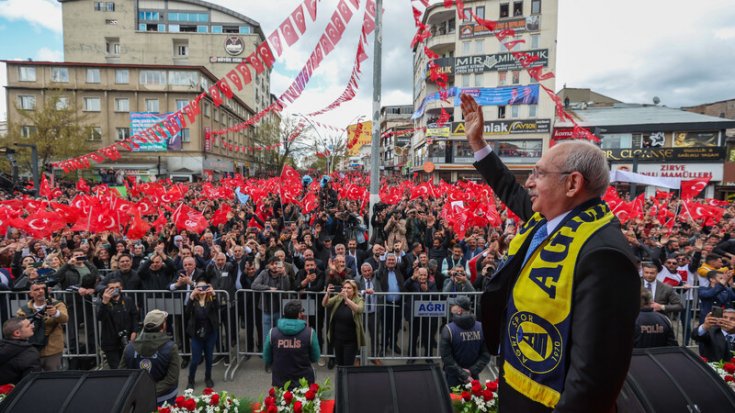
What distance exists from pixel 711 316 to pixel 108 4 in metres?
68.9

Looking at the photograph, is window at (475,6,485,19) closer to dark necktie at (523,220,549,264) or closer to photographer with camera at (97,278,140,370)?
photographer with camera at (97,278,140,370)

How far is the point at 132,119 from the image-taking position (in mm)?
43188

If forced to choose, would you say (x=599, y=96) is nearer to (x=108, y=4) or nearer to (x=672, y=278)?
(x=672, y=278)

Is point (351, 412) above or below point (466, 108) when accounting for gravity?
below

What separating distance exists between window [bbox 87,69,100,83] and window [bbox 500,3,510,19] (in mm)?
42456

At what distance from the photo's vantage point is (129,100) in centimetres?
4438

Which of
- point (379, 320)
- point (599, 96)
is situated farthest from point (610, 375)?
point (599, 96)

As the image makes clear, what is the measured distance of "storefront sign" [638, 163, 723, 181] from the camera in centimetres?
3422

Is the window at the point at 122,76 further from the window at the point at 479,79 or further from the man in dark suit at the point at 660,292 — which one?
the man in dark suit at the point at 660,292

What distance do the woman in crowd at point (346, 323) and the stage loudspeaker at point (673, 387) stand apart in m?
3.42

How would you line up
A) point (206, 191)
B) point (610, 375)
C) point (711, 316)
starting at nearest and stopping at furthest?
point (610, 375) → point (711, 316) → point (206, 191)

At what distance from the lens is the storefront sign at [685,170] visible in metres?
34.2

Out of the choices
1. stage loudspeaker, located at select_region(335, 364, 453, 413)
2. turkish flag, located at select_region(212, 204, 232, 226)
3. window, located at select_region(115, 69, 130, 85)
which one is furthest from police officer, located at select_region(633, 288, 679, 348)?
window, located at select_region(115, 69, 130, 85)

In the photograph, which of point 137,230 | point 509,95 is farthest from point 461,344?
point 509,95
